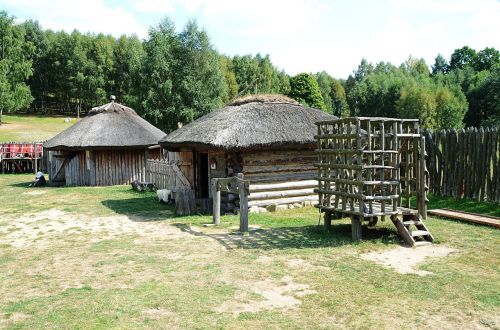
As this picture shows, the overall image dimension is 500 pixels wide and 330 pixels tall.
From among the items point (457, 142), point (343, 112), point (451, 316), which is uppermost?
point (343, 112)

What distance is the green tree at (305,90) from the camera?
61312 millimetres

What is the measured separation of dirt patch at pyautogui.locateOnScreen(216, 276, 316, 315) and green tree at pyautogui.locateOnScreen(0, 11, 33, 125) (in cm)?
5047

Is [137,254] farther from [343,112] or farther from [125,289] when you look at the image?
[343,112]

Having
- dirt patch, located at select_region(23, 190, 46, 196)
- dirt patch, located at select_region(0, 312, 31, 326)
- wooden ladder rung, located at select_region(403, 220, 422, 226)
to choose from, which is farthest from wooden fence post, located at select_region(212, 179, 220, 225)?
dirt patch, located at select_region(23, 190, 46, 196)

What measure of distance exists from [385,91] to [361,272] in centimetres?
5641

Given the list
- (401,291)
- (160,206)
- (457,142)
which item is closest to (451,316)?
(401,291)

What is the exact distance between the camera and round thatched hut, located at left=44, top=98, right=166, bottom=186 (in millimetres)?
22984

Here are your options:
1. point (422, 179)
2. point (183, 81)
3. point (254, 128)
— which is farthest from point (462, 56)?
point (422, 179)

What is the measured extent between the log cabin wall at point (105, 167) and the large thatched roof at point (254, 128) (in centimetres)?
781

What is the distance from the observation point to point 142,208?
1557cm

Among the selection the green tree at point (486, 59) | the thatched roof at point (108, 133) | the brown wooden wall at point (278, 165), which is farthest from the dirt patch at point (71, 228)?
the green tree at point (486, 59)

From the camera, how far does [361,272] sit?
7.59 meters

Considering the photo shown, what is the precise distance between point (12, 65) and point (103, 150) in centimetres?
3575

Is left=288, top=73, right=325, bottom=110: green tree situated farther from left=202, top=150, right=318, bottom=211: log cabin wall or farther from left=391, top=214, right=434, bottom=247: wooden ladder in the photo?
left=391, top=214, right=434, bottom=247: wooden ladder
